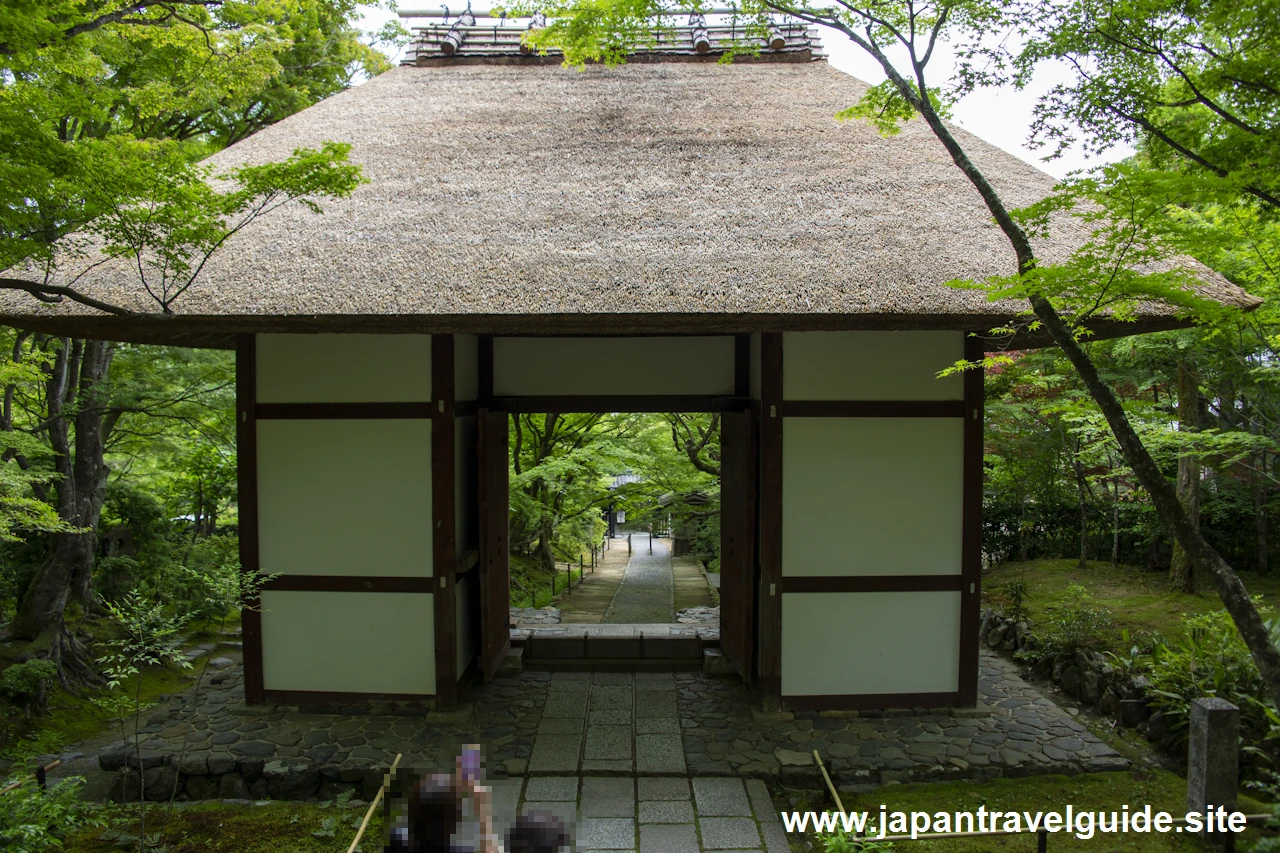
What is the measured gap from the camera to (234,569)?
4047mm

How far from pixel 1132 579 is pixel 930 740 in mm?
4823

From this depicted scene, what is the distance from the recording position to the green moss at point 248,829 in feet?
12.6

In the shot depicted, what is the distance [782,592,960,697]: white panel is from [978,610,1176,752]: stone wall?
113cm

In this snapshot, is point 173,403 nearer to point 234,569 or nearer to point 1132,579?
point 234,569

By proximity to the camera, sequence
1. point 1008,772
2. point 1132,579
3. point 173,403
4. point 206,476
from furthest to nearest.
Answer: point 206,476
point 1132,579
point 173,403
point 1008,772

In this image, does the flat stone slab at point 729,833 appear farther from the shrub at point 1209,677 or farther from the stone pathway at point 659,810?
the shrub at point 1209,677

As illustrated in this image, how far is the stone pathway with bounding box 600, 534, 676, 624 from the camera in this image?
8561 mm

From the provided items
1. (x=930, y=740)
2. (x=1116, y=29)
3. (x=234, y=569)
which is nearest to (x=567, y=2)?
(x=1116, y=29)

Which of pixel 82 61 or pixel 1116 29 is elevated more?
pixel 82 61

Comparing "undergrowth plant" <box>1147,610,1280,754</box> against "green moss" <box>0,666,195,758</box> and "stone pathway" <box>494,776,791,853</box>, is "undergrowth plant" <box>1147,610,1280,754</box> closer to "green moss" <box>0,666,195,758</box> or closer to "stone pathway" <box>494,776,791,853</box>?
"stone pathway" <box>494,776,791,853</box>

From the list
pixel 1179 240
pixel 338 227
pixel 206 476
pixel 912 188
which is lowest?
pixel 206 476

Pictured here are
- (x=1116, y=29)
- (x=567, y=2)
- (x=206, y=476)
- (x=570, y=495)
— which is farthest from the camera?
(x=570, y=495)

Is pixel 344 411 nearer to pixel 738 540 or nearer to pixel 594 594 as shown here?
pixel 738 540

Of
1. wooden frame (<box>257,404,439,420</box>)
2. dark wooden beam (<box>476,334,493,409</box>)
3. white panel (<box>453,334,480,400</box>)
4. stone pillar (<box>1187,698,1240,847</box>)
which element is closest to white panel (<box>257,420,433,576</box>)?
wooden frame (<box>257,404,439,420</box>)
